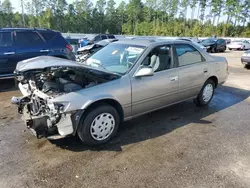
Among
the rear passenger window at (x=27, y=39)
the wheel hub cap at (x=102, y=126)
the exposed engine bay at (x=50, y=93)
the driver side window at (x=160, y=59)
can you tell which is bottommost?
the wheel hub cap at (x=102, y=126)

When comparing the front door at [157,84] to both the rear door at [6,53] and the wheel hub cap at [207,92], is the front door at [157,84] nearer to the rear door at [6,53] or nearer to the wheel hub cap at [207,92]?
the wheel hub cap at [207,92]

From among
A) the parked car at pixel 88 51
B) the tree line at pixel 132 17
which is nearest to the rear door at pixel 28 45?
the parked car at pixel 88 51

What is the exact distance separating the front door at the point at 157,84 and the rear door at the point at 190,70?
0.21 m

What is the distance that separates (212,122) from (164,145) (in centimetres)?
152

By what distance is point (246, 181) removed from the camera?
2947 millimetres

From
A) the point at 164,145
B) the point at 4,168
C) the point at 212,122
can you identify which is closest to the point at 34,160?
the point at 4,168

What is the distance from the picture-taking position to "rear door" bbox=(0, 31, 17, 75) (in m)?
7.00

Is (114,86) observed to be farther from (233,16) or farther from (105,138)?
(233,16)

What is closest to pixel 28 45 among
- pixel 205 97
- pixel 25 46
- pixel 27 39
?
pixel 25 46

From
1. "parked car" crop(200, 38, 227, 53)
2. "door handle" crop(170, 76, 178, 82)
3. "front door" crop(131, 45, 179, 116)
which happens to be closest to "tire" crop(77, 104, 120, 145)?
"front door" crop(131, 45, 179, 116)

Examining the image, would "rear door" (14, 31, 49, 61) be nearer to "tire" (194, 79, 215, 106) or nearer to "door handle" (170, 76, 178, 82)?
"door handle" (170, 76, 178, 82)

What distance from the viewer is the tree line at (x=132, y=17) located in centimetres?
5378

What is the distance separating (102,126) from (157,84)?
1.30 m

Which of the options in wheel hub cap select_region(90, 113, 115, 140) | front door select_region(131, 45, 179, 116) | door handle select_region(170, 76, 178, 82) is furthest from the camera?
door handle select_region(170, 76, 178, 82)
